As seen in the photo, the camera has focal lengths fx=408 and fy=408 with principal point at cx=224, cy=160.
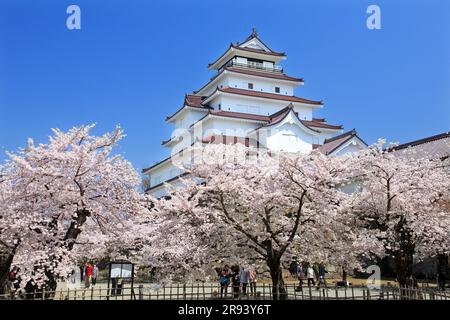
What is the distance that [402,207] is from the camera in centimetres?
1186

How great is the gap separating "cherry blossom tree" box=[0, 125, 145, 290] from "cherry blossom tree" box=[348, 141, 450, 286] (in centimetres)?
666

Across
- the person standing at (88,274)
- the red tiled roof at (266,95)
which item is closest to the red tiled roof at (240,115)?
the red tiled roof at (266,95)

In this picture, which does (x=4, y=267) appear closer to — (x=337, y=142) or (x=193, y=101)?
(x=337, y=142)

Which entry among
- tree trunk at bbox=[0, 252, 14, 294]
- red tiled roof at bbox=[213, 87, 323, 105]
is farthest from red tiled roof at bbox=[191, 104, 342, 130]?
tree trunk at bbox=[0, 252, 14, 294]

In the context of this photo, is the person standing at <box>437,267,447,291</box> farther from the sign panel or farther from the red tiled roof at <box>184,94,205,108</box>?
the red tiled roof at <box>184,94,205,108</box>

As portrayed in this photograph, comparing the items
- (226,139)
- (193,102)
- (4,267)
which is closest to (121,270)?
(4,267)

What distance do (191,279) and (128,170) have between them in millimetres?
→ 3542

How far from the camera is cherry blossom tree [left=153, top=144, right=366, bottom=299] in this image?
9.87 meters

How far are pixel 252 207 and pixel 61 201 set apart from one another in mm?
4799

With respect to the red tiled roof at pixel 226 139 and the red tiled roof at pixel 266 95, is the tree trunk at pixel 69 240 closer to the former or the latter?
the red tiled roof at pixel 226 139
